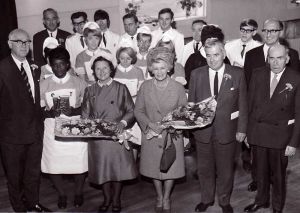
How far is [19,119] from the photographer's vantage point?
3838mm

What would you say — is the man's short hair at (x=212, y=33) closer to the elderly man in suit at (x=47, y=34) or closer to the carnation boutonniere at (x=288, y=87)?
the carnation boutonniere at (x=288, y=87)

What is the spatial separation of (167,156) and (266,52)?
1744 millimetres

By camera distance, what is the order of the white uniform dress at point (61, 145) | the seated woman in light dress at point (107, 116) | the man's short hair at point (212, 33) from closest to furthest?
the seated woman in light dress at point (107, 116), the white uniform dress at point (61, 145), the man's short hair at point (212, 33)

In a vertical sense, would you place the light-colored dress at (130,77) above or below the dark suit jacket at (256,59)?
below

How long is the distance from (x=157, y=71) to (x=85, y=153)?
3.87 feet

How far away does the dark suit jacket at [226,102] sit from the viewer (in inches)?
151

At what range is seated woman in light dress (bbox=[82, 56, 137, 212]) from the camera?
4.06 m

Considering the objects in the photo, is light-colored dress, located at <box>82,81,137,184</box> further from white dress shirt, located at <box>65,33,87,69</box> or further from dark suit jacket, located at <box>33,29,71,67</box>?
dark suit jacket, located at <box>33,29,71,67</box>

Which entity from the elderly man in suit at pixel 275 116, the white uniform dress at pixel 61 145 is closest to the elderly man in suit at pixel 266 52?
the elderly man in suit at pixel 275 116

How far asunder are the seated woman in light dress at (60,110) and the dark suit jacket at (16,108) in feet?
0.78

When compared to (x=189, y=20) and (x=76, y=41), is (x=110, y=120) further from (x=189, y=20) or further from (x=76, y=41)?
(x=189, y=20)

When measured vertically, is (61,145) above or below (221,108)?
below

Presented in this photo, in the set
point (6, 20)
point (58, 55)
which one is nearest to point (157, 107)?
point (58, 55)

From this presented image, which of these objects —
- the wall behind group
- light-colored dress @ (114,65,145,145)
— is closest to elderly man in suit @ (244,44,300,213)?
light-colored dress @ (114,65,145,145)
